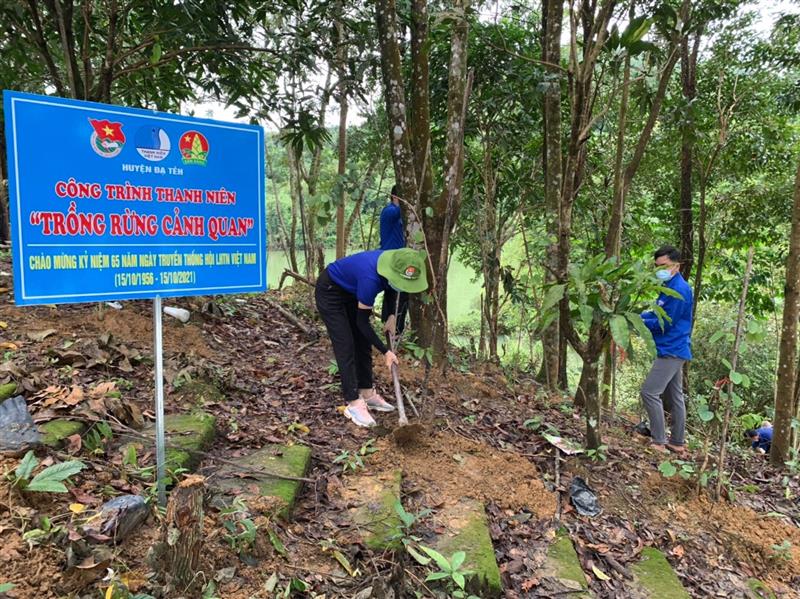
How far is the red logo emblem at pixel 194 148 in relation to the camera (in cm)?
213

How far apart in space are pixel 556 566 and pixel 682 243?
703cm

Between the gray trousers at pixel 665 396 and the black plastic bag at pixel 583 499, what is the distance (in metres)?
1.43

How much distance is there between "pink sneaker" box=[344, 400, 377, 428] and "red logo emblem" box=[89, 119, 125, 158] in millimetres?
2123

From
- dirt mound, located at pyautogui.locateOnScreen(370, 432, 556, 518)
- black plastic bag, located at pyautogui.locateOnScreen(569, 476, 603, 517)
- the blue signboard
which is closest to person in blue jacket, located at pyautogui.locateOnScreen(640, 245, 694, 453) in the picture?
black plastic bag, located at pyautogui.locateOnScreen(569, 476, 603, 517)

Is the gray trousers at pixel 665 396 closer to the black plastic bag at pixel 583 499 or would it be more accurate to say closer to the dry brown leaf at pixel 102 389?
the black plastic bag at pixel 583 499

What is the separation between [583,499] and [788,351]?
269cm

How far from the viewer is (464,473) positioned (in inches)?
122

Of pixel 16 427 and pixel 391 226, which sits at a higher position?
pixel 391 226

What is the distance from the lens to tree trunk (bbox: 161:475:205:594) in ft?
5.55

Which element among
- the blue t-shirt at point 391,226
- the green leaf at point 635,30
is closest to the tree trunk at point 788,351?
the green leaf at point 635,30

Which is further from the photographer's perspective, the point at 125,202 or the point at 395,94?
the point at 395,94

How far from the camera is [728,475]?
4039mm

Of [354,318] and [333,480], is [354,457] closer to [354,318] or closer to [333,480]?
[333,480]

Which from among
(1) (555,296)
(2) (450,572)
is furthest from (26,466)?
(1) (555,296)
